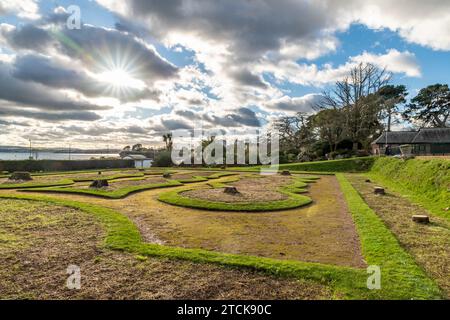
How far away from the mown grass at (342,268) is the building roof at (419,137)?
129 ft

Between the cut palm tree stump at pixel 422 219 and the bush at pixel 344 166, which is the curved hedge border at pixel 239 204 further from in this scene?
the bush at pixel 344 166

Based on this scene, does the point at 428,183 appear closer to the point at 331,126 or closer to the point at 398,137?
the point at 398,137

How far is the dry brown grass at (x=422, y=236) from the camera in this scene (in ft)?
17.6

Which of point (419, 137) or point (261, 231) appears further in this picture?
point (419, 137)

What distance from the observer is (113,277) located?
4902 mm

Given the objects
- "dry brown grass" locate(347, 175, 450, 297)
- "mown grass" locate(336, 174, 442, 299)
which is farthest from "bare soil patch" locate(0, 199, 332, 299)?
"dry brown grass" locate(347, 175, 450, 297)

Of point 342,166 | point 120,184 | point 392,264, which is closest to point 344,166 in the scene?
point 342,166

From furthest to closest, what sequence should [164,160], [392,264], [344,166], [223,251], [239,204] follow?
[164,160] < [344,166] < [239,204] < [223,251] < [392,264]

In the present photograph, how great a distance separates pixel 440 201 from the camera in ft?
38.5

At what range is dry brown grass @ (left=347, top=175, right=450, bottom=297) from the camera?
538 centimetres

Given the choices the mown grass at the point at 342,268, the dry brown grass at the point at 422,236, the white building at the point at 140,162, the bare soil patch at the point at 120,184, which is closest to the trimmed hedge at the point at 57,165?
the white building at the point at 140,162

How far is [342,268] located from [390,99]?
5304 centimetres

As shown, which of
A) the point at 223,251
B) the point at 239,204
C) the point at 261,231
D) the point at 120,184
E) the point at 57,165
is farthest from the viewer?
the point at 57,165
